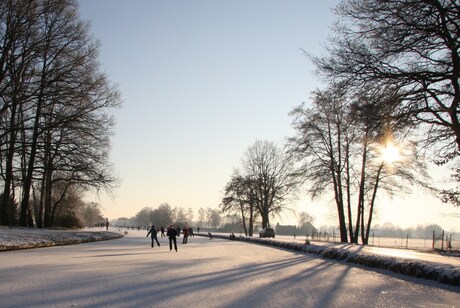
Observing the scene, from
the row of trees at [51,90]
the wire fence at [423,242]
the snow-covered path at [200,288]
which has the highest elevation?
the row of trees at [51,90]

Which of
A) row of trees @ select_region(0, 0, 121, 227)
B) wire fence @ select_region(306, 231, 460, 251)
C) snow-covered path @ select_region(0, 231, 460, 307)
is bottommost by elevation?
wire fence @ select_region(306, 231, 460, 251)

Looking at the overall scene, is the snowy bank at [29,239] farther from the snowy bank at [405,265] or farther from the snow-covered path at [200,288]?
the snowy bank at [405,265]

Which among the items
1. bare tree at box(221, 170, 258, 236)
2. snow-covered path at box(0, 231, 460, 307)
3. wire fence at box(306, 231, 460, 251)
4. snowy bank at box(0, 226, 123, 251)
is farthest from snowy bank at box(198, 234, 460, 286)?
bare tree at box(221, 170, 258, 236)

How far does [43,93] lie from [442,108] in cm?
2195

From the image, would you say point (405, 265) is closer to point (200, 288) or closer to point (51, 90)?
point (200, 288)

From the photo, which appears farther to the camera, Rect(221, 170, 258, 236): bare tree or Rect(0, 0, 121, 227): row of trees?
Rect(221, 170, 258, 236): bare tree

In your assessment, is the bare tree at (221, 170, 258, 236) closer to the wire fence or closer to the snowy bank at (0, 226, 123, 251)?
the wire fence

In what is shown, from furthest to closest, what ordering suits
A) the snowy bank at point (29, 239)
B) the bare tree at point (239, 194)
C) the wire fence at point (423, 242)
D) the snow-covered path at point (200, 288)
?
1. the bare tree at point (239, 194)
2. the wire fence at point (423, 242)
3. the snowy bank at point (29, 239)
4. the snow-covered path at point (200, 288)

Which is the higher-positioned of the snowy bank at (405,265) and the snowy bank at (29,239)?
the snowy bank at (405,265)

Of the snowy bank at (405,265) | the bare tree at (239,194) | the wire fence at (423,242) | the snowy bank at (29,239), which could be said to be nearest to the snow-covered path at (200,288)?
the snowy bank at (405,265)

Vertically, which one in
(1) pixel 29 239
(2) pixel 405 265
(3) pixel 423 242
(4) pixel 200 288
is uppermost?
(2) pixel 405 265

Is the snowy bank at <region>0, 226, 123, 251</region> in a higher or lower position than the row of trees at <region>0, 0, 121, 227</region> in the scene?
lower

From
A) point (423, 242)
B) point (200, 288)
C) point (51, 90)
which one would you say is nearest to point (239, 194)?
point (423, 242)

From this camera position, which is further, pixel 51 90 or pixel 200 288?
pixel 51 90
